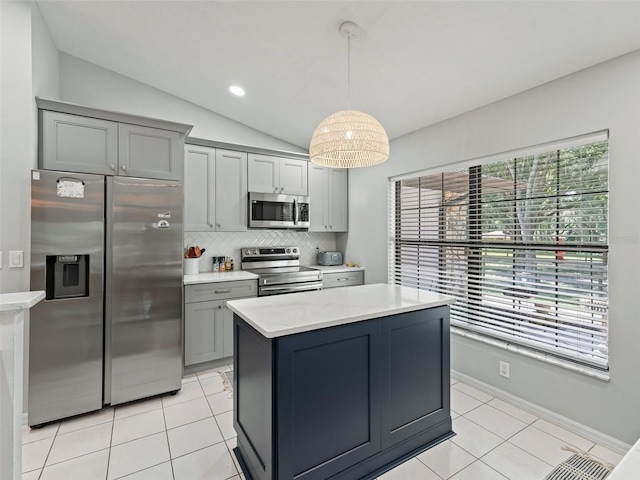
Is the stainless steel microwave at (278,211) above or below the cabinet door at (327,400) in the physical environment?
above

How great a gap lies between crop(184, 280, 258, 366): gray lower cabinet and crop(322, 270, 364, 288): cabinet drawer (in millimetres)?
1093

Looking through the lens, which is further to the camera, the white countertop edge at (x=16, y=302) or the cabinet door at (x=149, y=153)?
the cabinet door at (x=149, y=153)

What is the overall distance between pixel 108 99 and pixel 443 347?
3.86m

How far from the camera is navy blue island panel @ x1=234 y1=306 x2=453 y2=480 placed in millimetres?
1536

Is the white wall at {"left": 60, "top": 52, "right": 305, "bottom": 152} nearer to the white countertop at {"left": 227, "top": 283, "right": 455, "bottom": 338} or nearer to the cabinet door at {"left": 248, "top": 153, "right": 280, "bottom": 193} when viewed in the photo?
the cabinet door at {"left": 248, "top": 153, "right": 280, "bottom": 193}

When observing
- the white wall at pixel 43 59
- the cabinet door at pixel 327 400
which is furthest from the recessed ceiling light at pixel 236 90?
the cabinet door at pixel 327 400

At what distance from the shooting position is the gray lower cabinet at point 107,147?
2.37m

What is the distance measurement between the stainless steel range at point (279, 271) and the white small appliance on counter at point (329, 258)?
36cm

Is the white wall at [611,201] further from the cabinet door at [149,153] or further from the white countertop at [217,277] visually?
the cabinet door at [149,153]

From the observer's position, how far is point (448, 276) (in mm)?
3197

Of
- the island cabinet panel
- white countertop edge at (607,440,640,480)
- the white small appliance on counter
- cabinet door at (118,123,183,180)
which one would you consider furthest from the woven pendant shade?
the white small appliance on counter

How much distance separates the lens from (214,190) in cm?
350

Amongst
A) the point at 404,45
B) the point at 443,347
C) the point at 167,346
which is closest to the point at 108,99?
the point at 167,346

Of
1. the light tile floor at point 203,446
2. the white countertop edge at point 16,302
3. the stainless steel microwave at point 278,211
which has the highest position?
the stainless steel microwave at point 278,211
